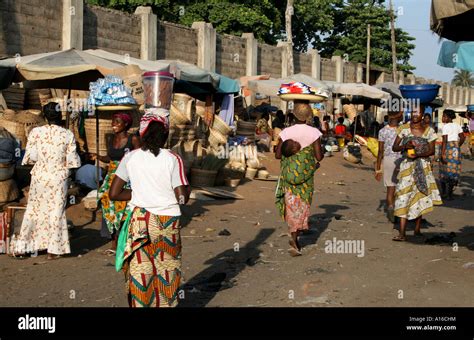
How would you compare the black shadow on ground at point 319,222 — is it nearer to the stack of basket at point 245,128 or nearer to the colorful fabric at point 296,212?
the colorful fabric at point 296,212

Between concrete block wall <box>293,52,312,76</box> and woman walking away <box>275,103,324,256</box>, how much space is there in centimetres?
2572

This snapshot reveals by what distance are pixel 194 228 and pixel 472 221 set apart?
14.6ft

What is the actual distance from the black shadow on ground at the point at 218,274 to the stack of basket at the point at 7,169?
345 cm

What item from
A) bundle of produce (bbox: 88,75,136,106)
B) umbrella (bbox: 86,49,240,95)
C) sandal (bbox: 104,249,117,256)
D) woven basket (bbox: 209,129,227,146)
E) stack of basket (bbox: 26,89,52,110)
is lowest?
sandal (bbox: 104,249,117,256)

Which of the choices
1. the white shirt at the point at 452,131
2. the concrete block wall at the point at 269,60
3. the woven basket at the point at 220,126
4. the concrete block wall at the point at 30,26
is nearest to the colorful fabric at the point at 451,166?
the white shirt at the point at 452,131

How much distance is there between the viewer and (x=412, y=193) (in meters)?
9.26

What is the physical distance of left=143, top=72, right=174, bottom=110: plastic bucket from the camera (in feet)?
34.6

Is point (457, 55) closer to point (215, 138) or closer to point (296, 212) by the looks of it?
point (296, 212)

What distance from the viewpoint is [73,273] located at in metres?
7.83

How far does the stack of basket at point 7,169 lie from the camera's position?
1002cm

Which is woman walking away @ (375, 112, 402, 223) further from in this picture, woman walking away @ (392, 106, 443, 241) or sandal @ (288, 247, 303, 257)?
sandal @ (288, 247, 303, 257)

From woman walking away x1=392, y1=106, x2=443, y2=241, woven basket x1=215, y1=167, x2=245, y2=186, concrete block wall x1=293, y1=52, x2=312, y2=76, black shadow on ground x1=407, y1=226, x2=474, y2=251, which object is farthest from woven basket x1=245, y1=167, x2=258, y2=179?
concrete block wall x1=293, y1=52, x2=312, y2=76

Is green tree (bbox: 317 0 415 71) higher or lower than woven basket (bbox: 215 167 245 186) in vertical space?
higher

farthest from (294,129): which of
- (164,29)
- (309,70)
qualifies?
(309,70)
